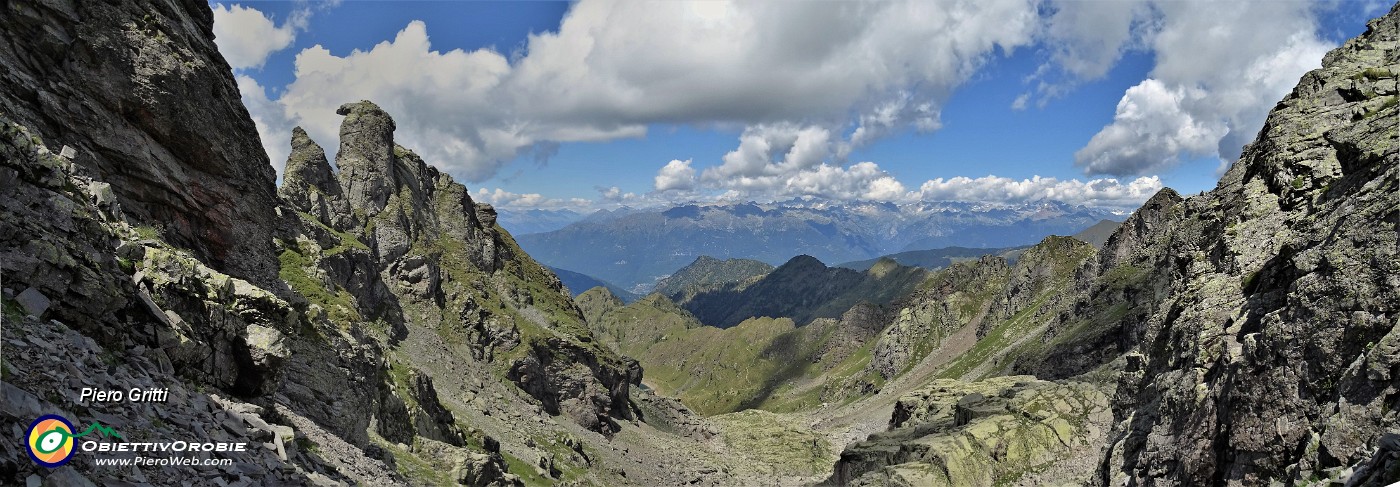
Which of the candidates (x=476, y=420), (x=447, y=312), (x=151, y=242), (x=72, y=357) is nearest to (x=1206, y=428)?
(x=72, y=357)

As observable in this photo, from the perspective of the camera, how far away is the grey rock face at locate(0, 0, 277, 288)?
97.9ft

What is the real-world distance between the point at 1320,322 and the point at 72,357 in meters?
40.4

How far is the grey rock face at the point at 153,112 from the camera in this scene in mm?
29853

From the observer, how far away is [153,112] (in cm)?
3547

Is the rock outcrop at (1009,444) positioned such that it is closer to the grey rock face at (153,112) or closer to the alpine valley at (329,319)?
the alpine valley at (329,319)

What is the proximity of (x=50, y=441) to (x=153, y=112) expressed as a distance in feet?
96.5

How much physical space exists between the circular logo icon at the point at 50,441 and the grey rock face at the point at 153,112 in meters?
18.7

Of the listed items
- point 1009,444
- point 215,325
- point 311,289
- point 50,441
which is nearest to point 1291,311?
point 1009,444

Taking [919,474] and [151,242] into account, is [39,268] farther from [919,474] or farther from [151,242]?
Answer: [919,474]

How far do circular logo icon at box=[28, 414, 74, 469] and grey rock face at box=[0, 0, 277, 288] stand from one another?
1868 centimetres

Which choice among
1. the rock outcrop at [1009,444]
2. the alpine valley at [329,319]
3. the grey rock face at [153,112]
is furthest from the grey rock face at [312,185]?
the rock outcrop at [1009,444]

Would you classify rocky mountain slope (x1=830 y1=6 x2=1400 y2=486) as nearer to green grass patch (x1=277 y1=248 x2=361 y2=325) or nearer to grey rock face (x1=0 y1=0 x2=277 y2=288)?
grey rock face (x1=0 y1=0 x2=277 y2=288)

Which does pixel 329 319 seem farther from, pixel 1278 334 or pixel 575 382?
pixel 575 382

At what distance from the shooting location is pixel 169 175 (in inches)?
1404
